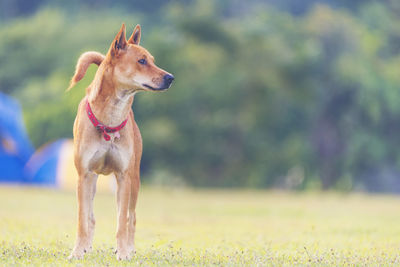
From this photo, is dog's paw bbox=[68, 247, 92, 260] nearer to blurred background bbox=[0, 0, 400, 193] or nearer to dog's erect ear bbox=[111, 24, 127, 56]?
dog's erect ear bbox=[111, 24, 127, 56]

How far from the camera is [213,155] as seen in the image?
3297 centimetres

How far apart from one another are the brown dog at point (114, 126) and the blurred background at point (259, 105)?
2163 cm

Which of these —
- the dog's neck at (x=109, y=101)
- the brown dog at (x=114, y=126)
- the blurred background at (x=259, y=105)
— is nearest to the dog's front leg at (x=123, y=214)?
the brown dog at (x=114, y=126)

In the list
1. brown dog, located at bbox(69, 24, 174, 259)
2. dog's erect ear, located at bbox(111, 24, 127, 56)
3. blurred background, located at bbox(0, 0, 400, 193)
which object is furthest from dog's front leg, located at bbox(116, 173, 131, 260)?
blurred background, located at bbox(0, 0, 400, 193)

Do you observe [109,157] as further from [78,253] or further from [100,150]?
[78,253]

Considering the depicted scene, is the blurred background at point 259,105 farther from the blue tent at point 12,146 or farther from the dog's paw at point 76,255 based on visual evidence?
the dog's paw at point 76,255

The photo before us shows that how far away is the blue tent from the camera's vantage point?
25.4 m

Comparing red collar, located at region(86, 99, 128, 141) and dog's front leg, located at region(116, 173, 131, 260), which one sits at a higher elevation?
red collar, located at region(86, 99, 128, 141)

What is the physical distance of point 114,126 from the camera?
7305mm

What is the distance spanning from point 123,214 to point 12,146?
19.6 m

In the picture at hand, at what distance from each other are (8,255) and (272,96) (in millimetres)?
26837

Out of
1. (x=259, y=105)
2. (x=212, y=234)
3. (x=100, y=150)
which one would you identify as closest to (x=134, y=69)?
(x=100, y=150)

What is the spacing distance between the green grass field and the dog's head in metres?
1.66

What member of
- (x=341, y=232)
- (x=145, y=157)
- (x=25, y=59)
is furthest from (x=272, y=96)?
(x=341, y=232)
